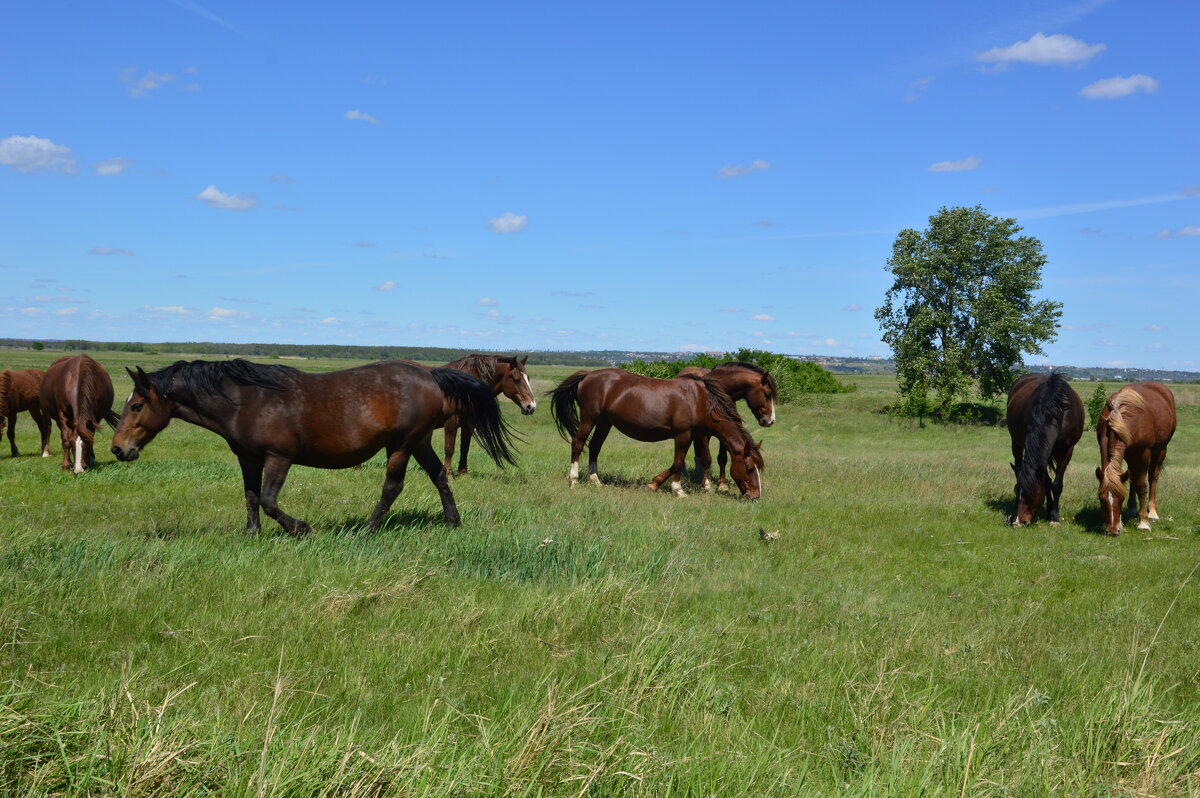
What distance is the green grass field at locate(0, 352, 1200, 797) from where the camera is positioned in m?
3.32

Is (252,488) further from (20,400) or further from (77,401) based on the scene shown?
(20,400)

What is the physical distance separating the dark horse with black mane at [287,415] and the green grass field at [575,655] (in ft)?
2.40

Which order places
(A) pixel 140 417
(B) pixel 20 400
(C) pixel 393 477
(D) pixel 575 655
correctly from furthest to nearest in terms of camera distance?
(B) pixel 20 400
(C) pixel 393 477
(A) pixel 140 417
(D) pixel 575 655

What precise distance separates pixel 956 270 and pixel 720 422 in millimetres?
37023

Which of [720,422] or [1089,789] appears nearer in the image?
[1089,789]

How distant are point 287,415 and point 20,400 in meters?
13.8

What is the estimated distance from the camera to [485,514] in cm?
1037

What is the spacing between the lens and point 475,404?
9.87m

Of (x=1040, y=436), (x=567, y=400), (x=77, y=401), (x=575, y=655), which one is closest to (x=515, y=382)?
(x=567, y=400)

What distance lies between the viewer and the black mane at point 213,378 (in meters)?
8.35

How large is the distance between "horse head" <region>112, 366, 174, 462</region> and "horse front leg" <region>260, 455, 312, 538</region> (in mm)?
1058

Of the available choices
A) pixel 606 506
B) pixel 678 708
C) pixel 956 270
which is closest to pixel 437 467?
pixel 606 506

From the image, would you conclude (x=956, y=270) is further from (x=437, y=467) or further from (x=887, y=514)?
(x=437, y=467)

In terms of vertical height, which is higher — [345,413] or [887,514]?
[345,413]
